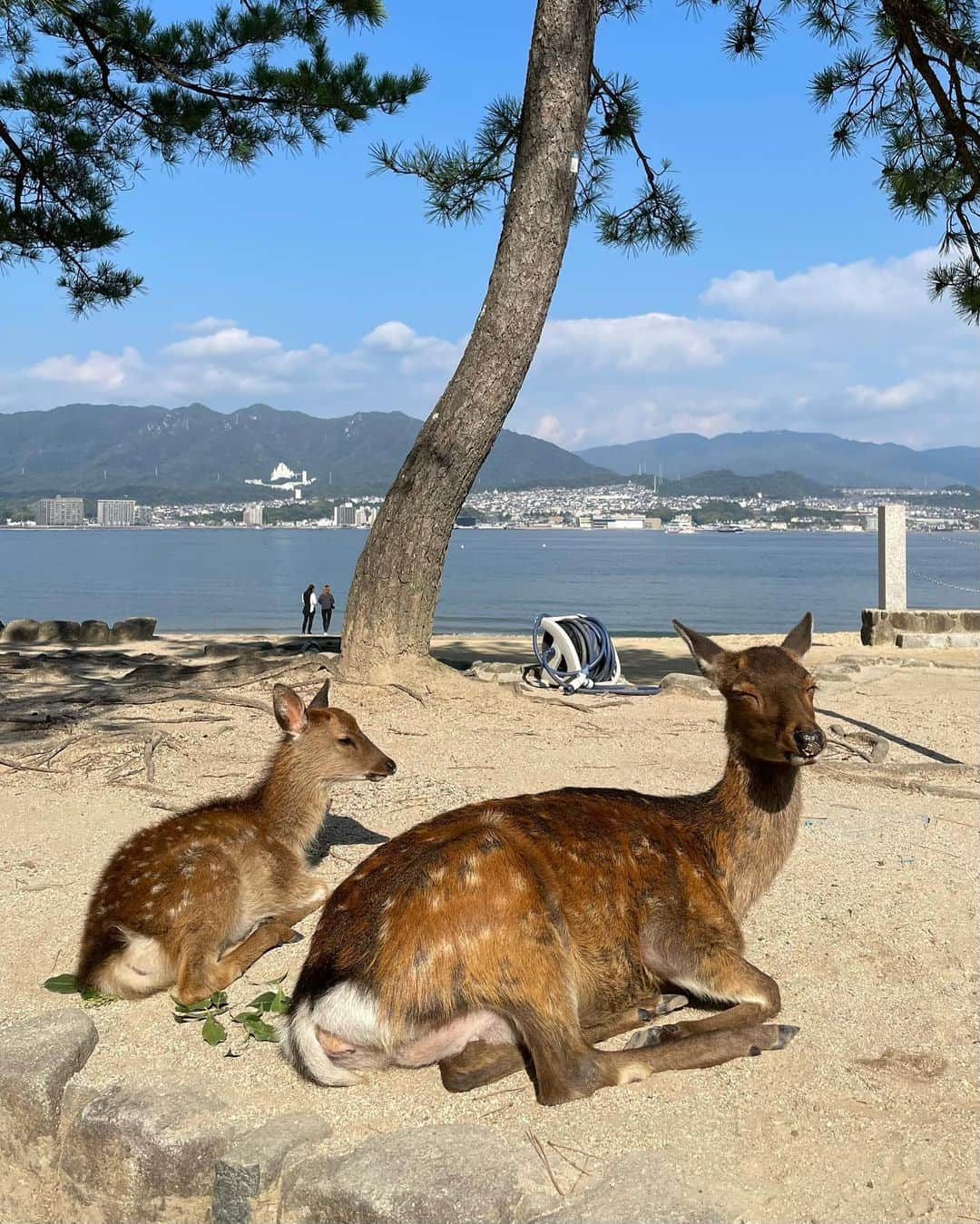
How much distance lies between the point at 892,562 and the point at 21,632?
14689 mm

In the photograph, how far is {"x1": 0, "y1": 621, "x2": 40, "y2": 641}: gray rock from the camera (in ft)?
62.4

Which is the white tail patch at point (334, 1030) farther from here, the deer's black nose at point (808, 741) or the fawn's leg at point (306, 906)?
the deer's black nose at point (808, 741)

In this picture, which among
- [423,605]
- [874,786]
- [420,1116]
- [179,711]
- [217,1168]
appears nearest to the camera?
[217,1168]

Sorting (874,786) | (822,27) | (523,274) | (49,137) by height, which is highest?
(822,27)

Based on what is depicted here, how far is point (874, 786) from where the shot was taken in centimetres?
812

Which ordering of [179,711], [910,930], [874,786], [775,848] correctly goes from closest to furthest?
[775,848], [910,930], [874,786], [179,711]

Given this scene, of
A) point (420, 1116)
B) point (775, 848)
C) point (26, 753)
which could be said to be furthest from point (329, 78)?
point (420, 1116)

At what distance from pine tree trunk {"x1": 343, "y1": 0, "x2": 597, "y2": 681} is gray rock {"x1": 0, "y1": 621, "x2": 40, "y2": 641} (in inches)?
399

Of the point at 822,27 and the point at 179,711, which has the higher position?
the point at 822,27

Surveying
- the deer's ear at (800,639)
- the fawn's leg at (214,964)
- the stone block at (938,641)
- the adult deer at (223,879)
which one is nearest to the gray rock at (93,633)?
the stone block at (938,641)

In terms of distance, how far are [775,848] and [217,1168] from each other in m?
2.27

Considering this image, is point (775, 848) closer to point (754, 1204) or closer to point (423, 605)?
point (754, 1204)

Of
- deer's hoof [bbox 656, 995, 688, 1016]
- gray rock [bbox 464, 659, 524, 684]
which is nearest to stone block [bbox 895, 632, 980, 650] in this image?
gray rock [bbox 464, 659, 524, 684]

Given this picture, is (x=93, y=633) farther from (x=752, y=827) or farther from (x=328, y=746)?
(x=752, y=827)
